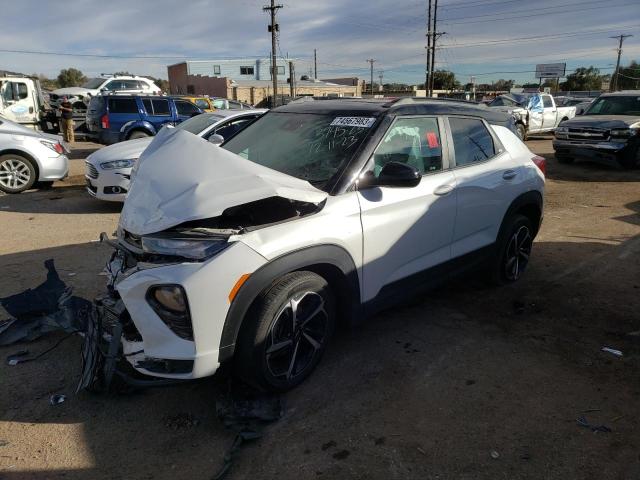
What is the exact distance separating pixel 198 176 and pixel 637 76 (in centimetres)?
9361

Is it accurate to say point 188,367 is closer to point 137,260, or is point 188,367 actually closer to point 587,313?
point 137,260

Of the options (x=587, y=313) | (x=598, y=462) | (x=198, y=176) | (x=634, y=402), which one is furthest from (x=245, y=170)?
(x=587, y=313)

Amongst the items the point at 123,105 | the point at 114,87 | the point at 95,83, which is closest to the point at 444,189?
the point at 123,105

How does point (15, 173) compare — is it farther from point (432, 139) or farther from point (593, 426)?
point (593, 426)

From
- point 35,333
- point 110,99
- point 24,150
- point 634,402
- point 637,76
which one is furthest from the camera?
point 637,76

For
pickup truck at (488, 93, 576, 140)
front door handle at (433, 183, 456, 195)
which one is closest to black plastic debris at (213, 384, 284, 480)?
front door handle at (433, 183, 456, 195)

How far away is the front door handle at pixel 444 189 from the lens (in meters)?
3.77

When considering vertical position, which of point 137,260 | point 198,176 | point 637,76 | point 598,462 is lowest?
point 598,462

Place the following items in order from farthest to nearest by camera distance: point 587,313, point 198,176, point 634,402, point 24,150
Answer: point 24,150, point 587,313, point 634,402, point 198,176

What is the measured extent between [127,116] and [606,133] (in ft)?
39.9

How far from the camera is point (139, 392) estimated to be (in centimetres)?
318

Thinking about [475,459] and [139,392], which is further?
[139,392]

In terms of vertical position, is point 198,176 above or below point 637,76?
below

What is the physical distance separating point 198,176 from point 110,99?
40.1 ft
